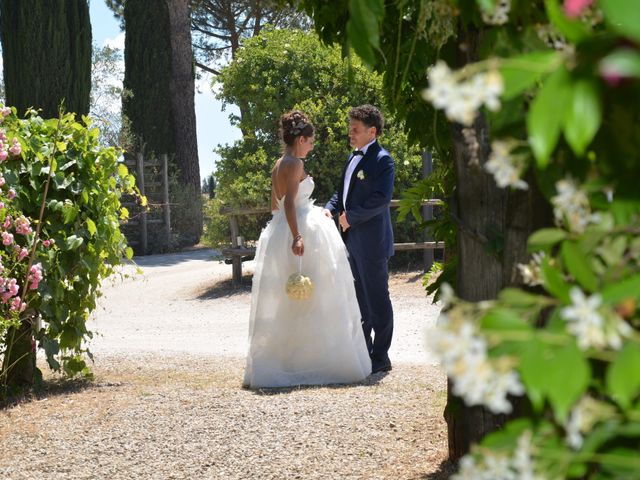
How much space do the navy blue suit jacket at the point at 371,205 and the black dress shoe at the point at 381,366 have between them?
0.71 m

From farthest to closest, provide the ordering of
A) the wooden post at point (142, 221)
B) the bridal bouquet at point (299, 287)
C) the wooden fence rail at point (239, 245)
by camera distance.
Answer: the wooden post at point (142, 221), the wooden fence rail at point (239, 245), the bridal bouquet at point (299, 287)

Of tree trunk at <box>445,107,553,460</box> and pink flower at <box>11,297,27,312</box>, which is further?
pink flower at <box>11,297,27,312</box>

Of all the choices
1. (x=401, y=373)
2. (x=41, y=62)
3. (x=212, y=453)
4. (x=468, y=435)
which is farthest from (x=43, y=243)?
(x=41, y=62)

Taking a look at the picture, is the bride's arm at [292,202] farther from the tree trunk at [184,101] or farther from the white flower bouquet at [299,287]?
the tree trunk at [184,101]

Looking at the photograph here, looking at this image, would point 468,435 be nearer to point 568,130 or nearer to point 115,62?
point 568,130

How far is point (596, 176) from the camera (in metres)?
0.95

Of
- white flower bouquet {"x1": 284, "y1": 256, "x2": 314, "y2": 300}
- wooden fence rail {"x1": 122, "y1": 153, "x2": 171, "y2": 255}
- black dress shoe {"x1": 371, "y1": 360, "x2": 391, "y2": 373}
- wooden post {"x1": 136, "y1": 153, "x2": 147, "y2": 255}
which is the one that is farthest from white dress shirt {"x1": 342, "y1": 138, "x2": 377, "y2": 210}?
wooden post {"x1": 136, "y1": 153, "x2": 147, "y2": 255}

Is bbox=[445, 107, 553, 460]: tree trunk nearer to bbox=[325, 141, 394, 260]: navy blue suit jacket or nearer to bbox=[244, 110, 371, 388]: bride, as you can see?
bbox=[244, 110, 371, 388]: bride

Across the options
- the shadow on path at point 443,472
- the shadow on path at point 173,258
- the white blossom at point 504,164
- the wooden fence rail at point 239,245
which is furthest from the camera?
the shadow on path at point 173,258

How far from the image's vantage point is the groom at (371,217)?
5879mm

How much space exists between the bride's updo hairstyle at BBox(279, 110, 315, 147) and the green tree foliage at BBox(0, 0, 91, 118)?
13437 mm

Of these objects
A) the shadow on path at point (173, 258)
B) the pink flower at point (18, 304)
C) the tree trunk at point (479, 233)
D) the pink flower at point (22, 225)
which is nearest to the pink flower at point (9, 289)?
the pink flower at point (18, 304)

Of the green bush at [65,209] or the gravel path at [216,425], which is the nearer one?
the gravel path at [216,425]

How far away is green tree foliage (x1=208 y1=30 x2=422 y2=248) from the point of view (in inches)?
483
